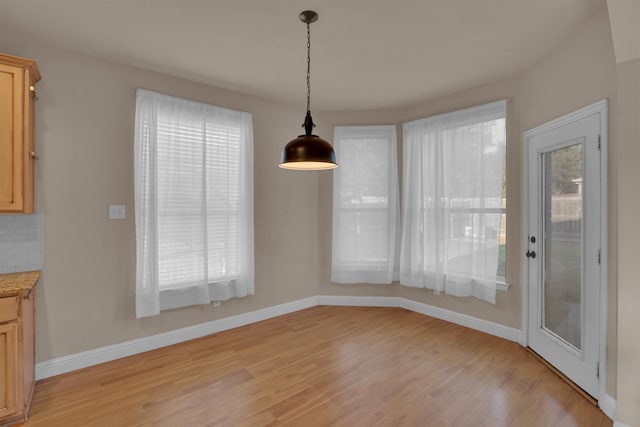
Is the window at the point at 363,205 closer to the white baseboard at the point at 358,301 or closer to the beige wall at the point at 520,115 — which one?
the beige wall at the point at 520,115

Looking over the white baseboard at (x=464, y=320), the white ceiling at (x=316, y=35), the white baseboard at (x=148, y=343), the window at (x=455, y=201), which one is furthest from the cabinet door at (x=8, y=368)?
the white baseboard at (x=464, y=320)

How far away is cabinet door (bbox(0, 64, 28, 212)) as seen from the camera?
7.34 ft

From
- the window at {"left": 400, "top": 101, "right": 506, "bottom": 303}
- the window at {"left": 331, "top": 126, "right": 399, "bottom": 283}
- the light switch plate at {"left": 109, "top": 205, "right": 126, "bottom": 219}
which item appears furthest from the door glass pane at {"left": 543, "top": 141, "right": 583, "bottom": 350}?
the light switch plate at {"left": 109, "top": 205, "right": 126, "bottom": 219}

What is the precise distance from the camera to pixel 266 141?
13.4ft

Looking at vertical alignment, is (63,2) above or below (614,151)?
above

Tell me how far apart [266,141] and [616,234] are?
11.4 feet

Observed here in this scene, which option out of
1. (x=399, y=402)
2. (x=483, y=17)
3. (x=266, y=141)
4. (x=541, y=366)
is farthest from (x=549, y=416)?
(x=266, y=141)

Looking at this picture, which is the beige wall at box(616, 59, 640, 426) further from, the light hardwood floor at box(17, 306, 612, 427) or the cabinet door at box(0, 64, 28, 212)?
the cabinet door at box(0, 64, 28, 212)

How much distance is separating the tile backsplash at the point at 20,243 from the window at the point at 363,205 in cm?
314

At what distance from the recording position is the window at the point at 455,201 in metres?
3.53

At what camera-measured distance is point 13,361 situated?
204 cm

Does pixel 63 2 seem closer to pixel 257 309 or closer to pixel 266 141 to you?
pixel 266 141

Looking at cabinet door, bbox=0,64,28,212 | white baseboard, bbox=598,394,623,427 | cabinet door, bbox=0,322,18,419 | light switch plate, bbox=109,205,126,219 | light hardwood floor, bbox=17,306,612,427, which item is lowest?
light hardwood floor, bbox=17,306,612,427

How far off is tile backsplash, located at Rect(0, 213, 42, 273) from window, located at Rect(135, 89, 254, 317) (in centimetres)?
73
